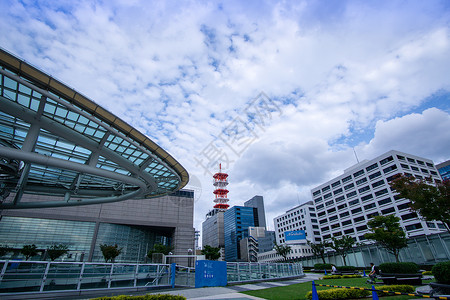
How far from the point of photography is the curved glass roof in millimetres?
13719

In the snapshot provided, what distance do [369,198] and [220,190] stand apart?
385 feet

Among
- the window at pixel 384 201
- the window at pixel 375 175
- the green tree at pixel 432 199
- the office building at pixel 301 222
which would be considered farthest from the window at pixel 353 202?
the green tree at pixel 432 199

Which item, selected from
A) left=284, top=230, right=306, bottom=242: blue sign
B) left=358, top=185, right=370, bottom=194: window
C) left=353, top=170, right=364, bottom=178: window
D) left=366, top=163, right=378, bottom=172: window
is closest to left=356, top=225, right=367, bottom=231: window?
left=358, top=185, right=370, bottom=194: window

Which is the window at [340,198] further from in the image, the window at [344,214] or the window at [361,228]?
the window at [361,228]

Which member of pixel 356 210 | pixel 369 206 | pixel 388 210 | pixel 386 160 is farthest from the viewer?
pixel 356 210

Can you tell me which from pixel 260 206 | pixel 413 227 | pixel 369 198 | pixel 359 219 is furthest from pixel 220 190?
pixel 413 227

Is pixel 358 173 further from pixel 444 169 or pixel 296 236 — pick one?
pixel 444 169

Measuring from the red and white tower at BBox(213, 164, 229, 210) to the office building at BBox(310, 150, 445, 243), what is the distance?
94.6 meters

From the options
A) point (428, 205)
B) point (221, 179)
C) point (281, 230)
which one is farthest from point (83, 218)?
point (221, 179)

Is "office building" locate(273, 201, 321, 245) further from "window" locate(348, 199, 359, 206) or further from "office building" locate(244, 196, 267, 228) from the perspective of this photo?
"office building" locate(244, 196, 267, 228)

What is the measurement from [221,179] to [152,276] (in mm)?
157271

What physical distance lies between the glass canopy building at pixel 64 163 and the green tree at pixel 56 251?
242 cm

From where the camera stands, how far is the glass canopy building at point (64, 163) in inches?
564

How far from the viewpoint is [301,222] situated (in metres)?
100
